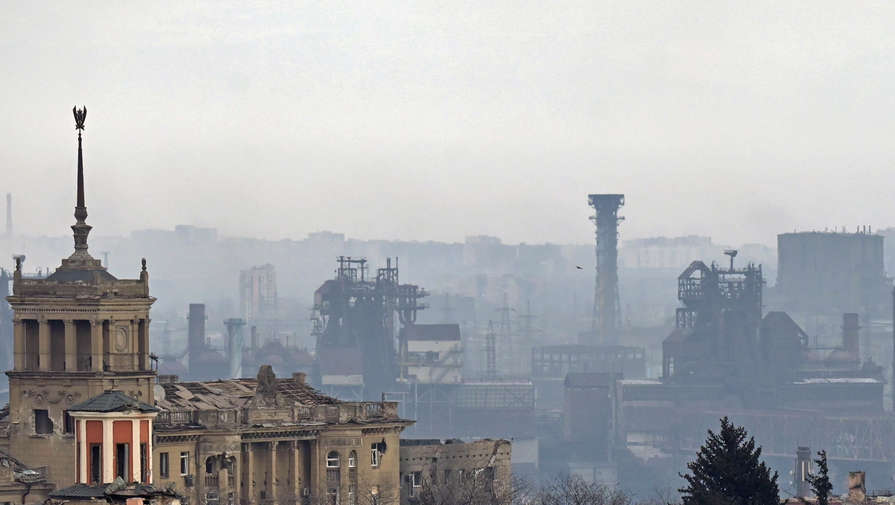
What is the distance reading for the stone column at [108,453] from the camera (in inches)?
2618

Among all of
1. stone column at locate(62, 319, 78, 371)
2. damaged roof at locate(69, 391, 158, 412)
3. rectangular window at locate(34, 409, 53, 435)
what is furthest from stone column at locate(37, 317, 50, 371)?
damaged roof at locate(69, 391, 158, 412)

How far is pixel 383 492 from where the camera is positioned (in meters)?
136

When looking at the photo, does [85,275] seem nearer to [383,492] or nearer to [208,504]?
[208,504]

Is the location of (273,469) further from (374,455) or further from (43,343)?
(43,343)

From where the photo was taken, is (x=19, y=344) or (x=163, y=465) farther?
(x=163, y=465)

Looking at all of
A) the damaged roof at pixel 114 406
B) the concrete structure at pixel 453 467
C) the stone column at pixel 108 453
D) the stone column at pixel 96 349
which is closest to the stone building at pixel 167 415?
the stone column at pixel 96 349

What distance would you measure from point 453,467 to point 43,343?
101 ft

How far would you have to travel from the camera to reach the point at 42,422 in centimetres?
11894

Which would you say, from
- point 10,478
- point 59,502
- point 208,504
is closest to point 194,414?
point 208,504

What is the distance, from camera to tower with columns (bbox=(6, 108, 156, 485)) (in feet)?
385

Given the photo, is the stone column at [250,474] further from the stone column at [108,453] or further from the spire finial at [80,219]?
the stone column at [108,453]

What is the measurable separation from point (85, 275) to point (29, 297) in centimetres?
241

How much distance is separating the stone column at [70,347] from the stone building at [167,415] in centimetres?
4

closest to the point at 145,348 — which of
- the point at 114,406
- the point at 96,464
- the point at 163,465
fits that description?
the point at 163,465
